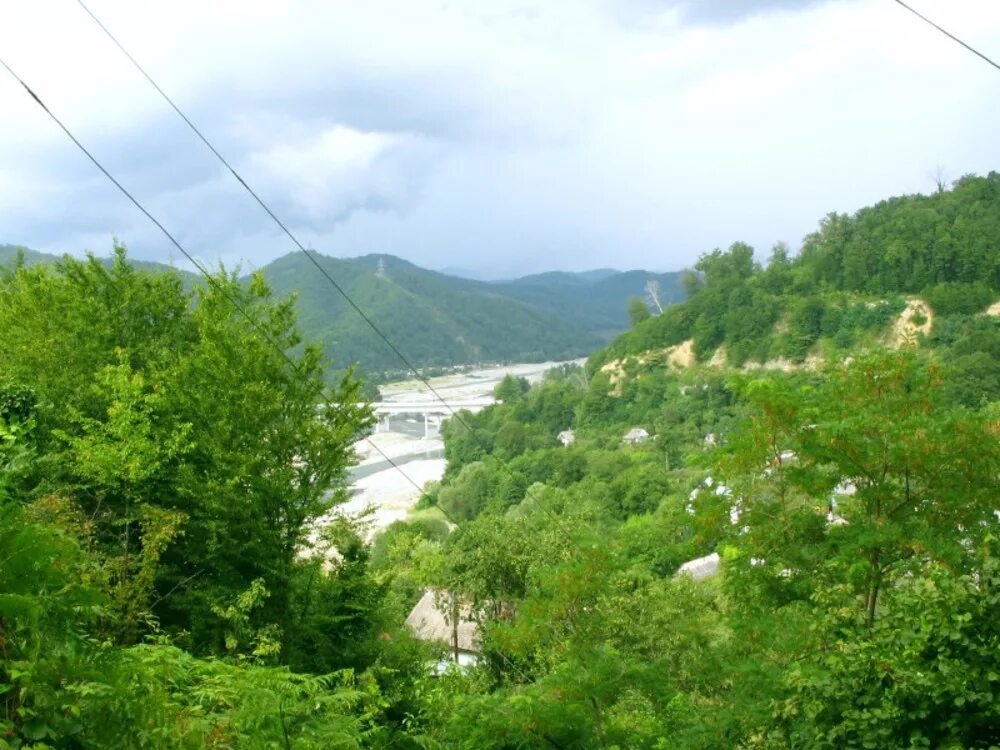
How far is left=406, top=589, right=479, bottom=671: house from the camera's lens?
59.8 ft

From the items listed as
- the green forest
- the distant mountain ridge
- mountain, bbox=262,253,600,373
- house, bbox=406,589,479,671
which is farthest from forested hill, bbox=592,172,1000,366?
the green forest

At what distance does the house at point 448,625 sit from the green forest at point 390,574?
2.35 feet

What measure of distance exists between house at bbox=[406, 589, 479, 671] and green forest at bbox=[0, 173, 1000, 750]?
72cm

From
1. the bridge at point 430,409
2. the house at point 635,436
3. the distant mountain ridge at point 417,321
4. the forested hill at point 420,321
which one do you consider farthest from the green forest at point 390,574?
the forested hill at point 420,321

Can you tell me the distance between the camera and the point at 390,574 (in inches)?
498

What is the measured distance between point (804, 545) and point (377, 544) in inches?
1219

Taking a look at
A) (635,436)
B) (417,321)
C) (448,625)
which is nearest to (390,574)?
(448,625)

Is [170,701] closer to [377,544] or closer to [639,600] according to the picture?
[639,600]

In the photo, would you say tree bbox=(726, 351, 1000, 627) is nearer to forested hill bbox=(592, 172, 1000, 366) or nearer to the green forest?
the green forest

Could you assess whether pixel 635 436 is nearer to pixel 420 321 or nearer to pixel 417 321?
pixel 417 321

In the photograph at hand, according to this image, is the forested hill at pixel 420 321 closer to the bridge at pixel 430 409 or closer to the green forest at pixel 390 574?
the bridge at pixel 430 409

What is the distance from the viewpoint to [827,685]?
3980 millimetres

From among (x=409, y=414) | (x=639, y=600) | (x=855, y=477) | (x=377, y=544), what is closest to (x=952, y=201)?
(x=409, y=414)

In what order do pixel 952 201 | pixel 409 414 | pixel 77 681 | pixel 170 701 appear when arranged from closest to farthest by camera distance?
pixel 77 681 → pixel 170 701 → pixel 952 201 → pixel 409 414
